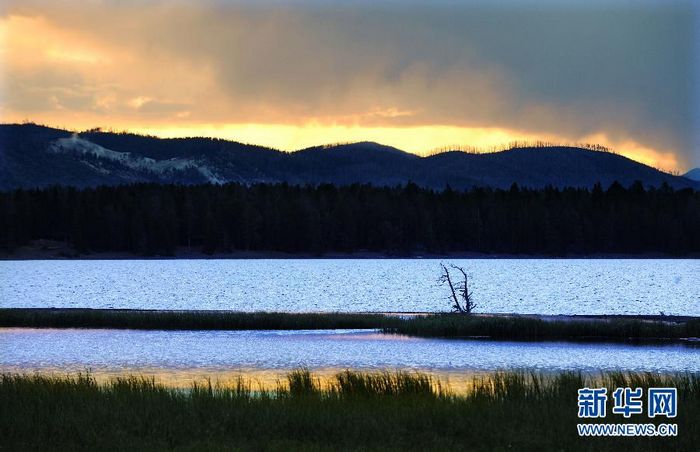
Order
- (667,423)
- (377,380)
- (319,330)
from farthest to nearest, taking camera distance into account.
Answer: (319,330) → (377,380) → (667,423)

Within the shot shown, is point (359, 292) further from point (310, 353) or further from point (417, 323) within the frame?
point (310, 353)

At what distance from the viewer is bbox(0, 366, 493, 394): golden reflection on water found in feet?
108

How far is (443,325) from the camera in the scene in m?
49.7

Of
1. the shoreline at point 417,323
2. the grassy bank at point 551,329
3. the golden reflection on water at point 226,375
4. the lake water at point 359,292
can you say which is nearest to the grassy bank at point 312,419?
the golden reflection on water at point 226,375

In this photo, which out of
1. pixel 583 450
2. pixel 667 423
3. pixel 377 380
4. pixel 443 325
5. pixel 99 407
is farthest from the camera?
pixel 443 325

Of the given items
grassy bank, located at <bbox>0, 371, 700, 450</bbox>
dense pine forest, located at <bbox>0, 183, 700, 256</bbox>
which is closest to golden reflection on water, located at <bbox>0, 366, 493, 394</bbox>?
grassy bank, located at <bbox>0, 371, 700, 450</bbox>

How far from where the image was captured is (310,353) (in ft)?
140

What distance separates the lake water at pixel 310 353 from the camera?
38.0 m

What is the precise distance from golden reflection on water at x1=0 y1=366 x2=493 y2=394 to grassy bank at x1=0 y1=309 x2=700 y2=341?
13.7 m

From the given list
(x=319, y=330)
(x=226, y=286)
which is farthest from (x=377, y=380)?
(x=226, y=286)

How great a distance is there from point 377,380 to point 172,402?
20.9ft

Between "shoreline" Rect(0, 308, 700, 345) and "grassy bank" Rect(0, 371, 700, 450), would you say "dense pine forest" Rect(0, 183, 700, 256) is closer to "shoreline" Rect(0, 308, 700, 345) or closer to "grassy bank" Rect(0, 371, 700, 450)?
"shoreline" Rect(0, 308, 700, 345)

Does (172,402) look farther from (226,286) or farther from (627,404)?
(226,286)

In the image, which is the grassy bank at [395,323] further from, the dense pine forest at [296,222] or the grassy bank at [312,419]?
the dense pine forest at [296,222]
